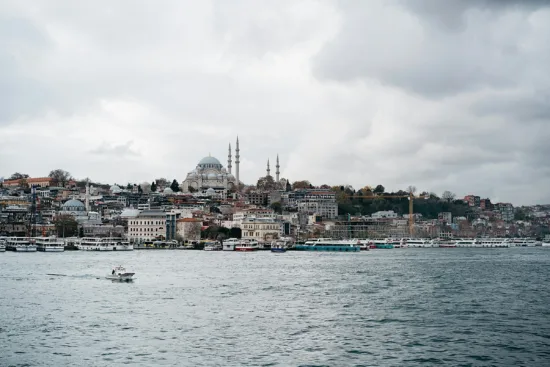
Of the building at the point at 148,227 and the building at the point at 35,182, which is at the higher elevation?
the building at the point at 35,182

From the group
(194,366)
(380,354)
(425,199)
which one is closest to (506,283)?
(380,354)

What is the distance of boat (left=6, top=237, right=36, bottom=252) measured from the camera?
57.3 m

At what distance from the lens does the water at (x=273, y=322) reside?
43.3 feet

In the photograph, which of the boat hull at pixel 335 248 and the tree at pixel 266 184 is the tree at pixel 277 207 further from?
the boat hull at pixel 335 248

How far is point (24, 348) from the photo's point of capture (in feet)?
45.1

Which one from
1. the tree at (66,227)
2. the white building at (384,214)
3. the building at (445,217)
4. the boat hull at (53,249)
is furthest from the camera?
the building at (445,217)

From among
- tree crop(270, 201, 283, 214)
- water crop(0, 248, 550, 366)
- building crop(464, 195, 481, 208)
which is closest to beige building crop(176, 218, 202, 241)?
tree crop(270, 201, 283, 214)

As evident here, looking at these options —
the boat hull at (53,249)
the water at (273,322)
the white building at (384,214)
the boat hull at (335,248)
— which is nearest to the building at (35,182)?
the white building at (384,214)

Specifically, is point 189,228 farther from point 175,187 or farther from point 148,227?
point 175,187

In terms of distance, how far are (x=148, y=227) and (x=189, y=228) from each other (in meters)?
5.29

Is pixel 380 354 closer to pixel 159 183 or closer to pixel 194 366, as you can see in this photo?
pixel 194 366

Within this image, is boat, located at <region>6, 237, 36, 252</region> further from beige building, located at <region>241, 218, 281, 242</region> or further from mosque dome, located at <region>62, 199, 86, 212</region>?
mosque dome, located at <region>62, 199, 86, 212</region>

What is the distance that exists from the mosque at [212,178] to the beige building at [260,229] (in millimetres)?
34240

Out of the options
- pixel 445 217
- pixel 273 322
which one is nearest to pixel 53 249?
pixel 273 322
